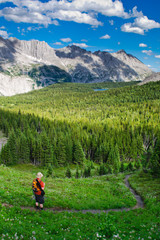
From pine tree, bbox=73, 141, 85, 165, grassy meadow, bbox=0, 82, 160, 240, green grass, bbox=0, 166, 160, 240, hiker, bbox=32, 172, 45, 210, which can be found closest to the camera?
green grass, bbox=0, 166, 160, 240

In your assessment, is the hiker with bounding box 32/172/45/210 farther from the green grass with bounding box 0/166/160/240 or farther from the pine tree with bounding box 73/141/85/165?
the pine tree with bounding box 73/141/85/165

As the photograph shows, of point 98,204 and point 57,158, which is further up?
point 98,204

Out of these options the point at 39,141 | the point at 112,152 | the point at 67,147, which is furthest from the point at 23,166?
the point at 112,152

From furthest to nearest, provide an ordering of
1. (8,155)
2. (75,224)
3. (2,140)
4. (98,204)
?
(2,140)
(8,155)
(98,204)
(75,224)

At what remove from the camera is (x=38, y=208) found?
15.9m

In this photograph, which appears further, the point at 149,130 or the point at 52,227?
the point at 149,130

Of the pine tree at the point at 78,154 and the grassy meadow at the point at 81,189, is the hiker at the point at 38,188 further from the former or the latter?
the pine tree at the point at 78,154

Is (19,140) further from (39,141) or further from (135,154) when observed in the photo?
(135,154)

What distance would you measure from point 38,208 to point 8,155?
64255mm

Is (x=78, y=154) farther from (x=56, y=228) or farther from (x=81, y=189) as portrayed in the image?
(x=56, y=228)

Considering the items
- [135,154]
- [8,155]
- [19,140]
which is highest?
[19,140]

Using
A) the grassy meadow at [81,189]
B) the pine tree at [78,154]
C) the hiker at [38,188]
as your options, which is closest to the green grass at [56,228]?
the grassy meadow at [81,189]

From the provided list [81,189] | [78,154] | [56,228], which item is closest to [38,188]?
[56,228]

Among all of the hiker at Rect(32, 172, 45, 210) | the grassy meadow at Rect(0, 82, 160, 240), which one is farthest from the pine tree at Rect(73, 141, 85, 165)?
the hiker at Rect(32, 172, 45, 210)
